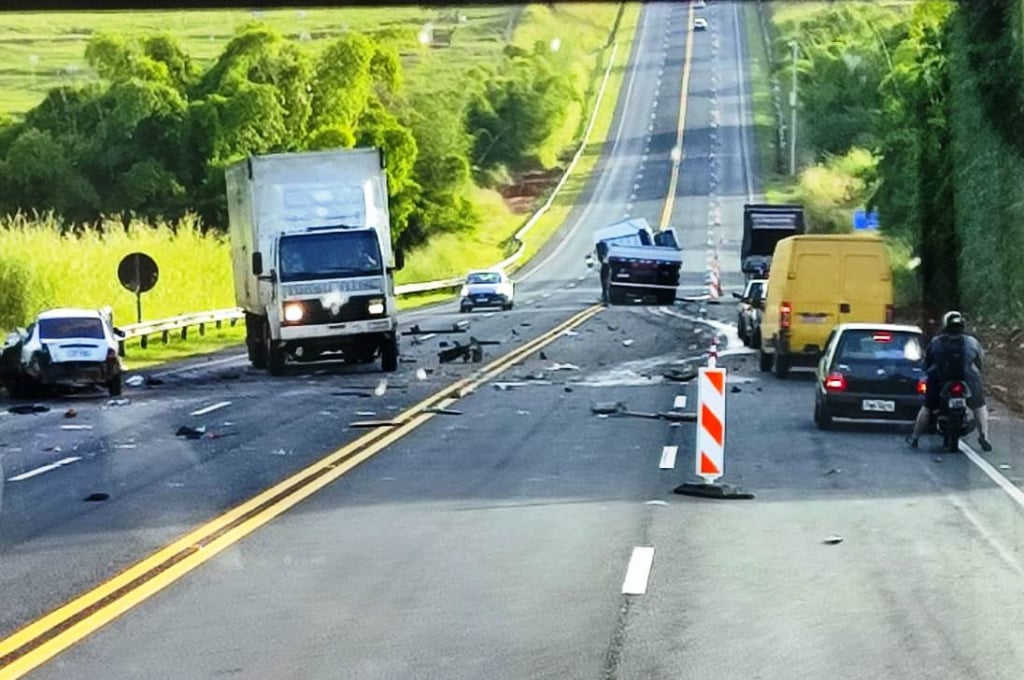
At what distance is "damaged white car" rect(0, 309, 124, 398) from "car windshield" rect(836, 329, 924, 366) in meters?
13.1

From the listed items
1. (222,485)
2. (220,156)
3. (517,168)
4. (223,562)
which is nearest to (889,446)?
(222,485)

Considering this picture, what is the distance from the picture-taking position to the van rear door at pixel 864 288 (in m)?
32.0

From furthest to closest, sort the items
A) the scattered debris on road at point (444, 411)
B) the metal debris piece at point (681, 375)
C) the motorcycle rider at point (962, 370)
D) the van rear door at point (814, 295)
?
the metal debris piece at point (681, 375)
the van rear door at point (814, 295)
the scattered debris on road at point (444, 411)
the motorcycle rider at point (962, 370)

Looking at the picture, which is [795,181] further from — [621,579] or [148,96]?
[621,579]

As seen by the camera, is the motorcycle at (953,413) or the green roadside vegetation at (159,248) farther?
the green roadside vegetation at (159,248)

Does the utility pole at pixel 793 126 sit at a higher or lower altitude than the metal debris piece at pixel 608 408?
higher

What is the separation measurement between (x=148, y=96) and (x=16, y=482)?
1103 inches

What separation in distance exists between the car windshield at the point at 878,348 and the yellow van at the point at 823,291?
655 centimetres

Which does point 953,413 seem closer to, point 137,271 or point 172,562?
point 172,562

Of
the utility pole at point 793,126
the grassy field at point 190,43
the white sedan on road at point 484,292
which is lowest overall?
the white sedan on road at point 484,292

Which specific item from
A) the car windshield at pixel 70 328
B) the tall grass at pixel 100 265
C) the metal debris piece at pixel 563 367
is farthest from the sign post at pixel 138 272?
the metal debris piece at pixel 563 367

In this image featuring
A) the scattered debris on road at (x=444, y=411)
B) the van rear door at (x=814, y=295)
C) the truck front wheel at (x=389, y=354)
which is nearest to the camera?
the scattered debris on road at (x=444, y=411)

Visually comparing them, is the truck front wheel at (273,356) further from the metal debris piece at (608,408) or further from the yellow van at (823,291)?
the yellow van at (823,291)

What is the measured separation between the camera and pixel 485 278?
5912 centimetres
